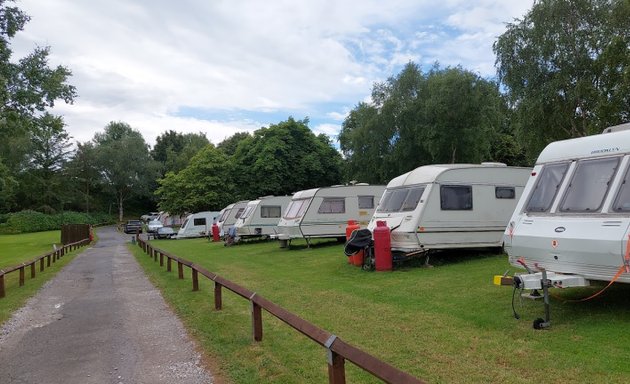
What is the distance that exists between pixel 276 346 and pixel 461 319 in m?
2.72

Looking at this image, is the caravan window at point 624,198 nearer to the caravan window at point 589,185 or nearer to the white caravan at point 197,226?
the caravan window at point 589,185

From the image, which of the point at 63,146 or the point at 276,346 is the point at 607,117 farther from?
the point at 63,146

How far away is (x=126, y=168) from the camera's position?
76.1 m

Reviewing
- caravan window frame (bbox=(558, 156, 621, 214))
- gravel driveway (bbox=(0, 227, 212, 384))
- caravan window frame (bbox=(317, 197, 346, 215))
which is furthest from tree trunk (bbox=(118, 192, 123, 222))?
caravan window frame (bbox=(558, 156, 621, 214))

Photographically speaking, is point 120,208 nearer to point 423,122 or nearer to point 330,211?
point 423,122

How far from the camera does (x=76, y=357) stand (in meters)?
6.38

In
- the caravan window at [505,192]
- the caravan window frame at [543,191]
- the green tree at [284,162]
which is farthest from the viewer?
the green tree at [284,162]

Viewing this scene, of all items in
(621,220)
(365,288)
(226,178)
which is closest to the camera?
(621,220)

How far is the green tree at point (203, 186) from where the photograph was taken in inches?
1821

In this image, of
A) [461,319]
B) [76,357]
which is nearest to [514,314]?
[461,319]

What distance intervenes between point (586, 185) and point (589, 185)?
50 millimetres

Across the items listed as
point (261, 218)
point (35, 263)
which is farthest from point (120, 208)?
point (35, 263)

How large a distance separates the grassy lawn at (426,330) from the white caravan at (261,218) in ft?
49.7

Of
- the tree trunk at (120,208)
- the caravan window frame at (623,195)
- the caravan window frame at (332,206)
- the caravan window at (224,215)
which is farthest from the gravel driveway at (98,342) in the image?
the tree trunk at (120,208)
